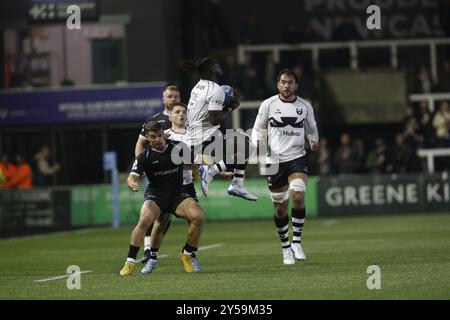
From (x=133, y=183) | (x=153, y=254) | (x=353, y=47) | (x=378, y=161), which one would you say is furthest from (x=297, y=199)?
(x=353, y=47)

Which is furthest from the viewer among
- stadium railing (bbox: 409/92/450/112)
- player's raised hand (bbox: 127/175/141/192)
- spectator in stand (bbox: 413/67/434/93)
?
spectator in stand (bbox: 413/67/434/93)

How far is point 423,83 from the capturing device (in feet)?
126

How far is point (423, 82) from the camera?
3834 cm

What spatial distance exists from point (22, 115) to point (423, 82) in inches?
545

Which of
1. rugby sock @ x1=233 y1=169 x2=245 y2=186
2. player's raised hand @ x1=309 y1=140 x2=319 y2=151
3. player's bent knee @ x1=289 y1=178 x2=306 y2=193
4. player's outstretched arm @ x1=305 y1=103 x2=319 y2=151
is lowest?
player's bent knee @ x1=289 y1=178 x2=306 y2=193

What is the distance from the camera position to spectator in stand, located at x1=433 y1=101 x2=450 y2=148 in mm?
35531

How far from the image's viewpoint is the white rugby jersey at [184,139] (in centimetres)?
1548

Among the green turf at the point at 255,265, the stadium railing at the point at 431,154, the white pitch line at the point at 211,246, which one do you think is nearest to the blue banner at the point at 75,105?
the stadium railing at the point at 431,154

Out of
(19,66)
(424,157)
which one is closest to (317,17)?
(424,157)

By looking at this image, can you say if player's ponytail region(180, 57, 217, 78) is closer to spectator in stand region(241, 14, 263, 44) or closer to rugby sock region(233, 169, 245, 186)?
rugby sock region(233, 169, 245, 186)

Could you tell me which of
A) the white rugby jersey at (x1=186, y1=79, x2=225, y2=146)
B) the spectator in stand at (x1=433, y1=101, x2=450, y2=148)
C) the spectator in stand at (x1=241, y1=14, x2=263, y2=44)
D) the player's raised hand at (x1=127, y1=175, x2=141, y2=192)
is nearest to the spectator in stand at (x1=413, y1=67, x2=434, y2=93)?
the spectator in stand at (x1=433, y1=101, x2=450, y2=148)

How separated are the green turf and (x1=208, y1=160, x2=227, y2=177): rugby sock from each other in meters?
1.35

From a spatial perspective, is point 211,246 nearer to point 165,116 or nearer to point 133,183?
point 165,116
